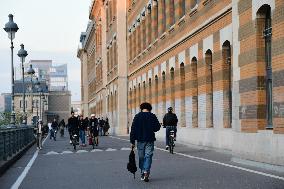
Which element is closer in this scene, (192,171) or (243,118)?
(192,171)

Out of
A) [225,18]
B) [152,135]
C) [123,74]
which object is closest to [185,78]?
[225,18]

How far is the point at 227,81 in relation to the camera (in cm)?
2216

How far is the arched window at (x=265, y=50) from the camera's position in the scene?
1609 centimetres

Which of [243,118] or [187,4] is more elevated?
[187,4]

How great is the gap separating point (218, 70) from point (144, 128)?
10.3 meters

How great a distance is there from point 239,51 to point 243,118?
182 centimetres

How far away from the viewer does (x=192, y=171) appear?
14.2m

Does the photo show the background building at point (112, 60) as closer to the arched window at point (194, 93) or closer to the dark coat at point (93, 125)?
the dark coat at point (93, 125)

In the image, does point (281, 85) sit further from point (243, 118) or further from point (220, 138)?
point (220, 138)

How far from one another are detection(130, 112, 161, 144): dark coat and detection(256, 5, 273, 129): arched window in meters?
4.42

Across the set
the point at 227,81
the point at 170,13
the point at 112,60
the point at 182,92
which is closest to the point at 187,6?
the point at 182,92

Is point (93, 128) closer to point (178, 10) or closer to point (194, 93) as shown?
point (194, 93)

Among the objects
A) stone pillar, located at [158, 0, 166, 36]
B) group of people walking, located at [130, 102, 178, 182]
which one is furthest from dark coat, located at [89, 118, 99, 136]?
group of people walking, located at [130, 102, 178, 182]

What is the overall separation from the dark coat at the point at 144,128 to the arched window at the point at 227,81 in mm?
9411
